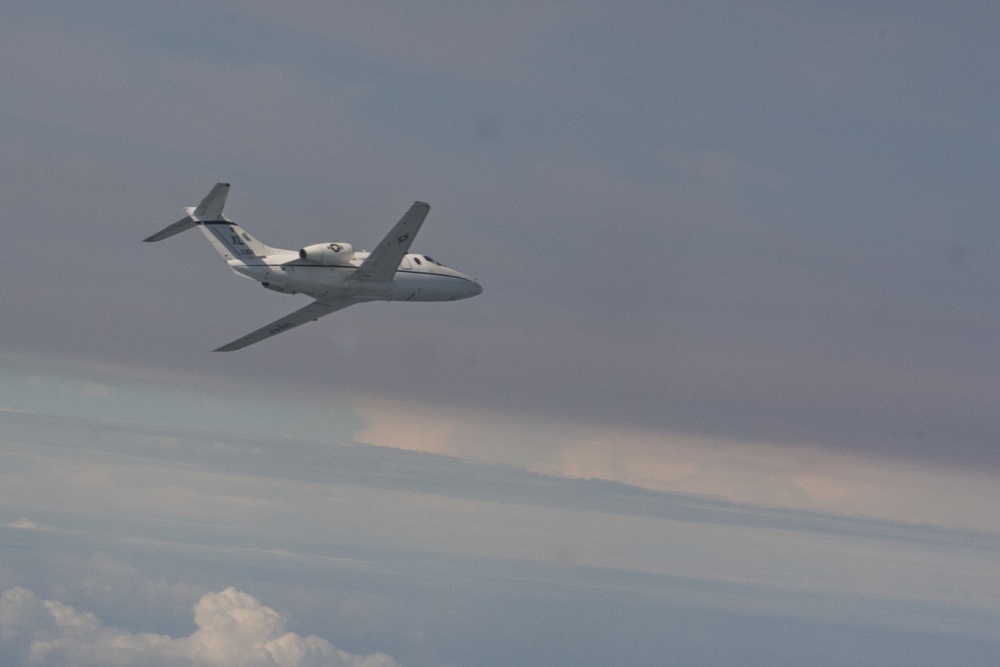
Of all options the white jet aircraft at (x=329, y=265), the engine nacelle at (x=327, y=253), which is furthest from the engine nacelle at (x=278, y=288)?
the engine nacelle at (x=327, y=253)

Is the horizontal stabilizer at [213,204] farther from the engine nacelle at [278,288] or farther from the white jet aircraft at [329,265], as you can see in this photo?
the engine nacelle at [278,288]

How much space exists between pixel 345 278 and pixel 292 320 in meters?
9.81

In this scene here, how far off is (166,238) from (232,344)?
37.9ft

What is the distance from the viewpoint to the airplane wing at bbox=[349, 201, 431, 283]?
2566 inches

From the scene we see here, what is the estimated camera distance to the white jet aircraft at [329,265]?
227 ft

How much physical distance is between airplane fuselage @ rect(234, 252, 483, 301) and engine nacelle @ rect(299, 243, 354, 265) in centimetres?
28

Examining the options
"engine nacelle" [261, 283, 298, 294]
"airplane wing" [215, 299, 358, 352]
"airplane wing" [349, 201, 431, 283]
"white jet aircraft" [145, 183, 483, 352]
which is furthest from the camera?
"airplane wing" [215, 299, 358, 352]

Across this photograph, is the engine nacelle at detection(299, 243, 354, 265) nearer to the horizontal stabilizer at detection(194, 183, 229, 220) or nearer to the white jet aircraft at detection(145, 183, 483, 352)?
the white jet aircraft at detection(145, 183, 483, 352)

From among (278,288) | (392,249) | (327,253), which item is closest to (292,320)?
(278,288)

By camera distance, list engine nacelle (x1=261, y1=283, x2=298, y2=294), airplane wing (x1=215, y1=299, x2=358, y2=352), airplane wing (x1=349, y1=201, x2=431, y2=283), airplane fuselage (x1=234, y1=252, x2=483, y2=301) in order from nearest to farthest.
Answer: airplane wing (x1=349, y1=201, x2=431, y2=283) → airplane fuselage (x1=234, y1=252, x2=483, y2=301) → engine nacelle (x1=261, y1=283, x2=298, y2=294) → airplane wing (x1=215, y1=299, x2=358, y2=352)

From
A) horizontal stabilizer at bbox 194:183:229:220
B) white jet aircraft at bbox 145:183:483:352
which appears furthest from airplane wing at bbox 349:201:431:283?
horizontal stabilizer at bbox 194:183:229:220

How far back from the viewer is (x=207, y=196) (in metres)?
71.1

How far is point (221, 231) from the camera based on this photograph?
7256 cm

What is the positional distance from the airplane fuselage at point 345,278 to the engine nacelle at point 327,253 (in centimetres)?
28
